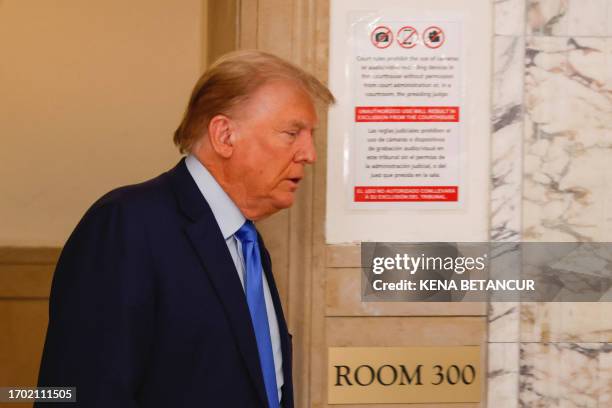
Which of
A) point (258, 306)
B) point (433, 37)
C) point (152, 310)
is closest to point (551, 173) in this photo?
point (433, 37)

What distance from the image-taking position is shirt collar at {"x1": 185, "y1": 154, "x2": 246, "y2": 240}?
219 centimetres

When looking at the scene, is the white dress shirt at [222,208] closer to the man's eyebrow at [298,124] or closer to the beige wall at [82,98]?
the man's eyebrow at [298,124]

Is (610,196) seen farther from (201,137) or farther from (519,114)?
(201,137)

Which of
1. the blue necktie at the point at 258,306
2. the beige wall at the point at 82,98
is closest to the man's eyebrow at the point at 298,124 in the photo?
the blue necktie at the point at 258,306

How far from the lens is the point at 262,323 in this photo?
221cm

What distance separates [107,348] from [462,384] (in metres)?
1.55

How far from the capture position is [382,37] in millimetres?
3072

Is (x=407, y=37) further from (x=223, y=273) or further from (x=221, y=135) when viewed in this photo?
(x=223, y=273)

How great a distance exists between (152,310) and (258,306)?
Answer: 0.30 metres

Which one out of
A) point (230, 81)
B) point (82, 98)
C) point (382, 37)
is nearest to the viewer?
point (230, 81)

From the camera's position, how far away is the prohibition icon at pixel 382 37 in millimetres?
3066

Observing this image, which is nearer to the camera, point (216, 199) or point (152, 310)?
point (152, 310)

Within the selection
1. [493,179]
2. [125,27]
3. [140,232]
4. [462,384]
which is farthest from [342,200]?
[125,27]

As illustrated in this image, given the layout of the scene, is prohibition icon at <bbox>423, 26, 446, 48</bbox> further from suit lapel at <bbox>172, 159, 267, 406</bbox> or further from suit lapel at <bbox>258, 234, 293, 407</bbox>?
suit lapel at <bbox>172, 159, 267, 406</bbox>
